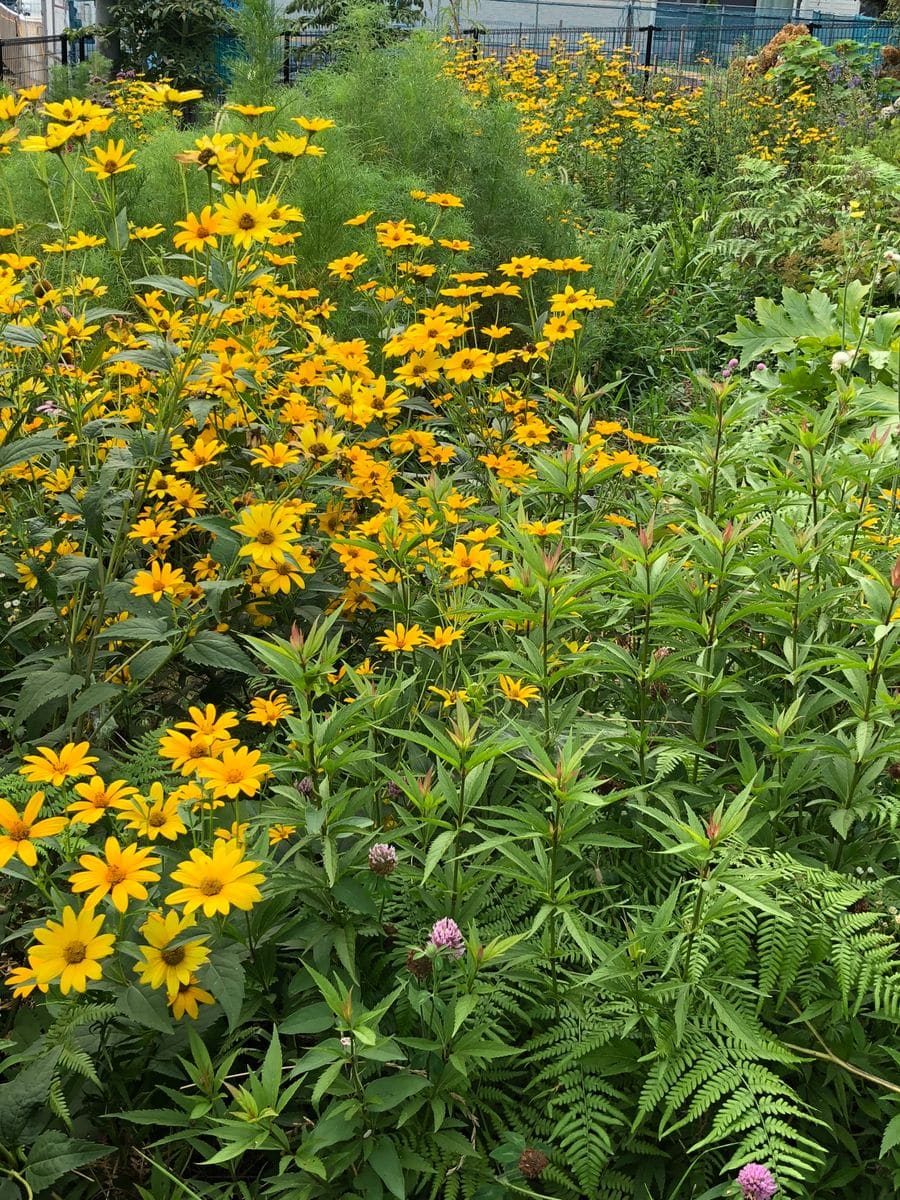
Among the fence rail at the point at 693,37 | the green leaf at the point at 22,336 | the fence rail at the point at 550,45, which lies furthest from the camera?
the fence rail at the point at 693,37

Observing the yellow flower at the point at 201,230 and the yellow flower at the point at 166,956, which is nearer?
the yellow flower at the point at 166,956

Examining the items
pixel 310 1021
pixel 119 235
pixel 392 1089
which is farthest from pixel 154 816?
pixel 119 235

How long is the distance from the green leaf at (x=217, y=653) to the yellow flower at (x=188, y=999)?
0.53m

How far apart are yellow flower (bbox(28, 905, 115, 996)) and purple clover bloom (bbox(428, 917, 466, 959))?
1.12 ft

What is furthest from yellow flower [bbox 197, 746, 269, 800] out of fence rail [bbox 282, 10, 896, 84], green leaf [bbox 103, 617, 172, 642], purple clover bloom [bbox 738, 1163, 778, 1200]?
fence rail [bbox 282, 10, 896, 84]

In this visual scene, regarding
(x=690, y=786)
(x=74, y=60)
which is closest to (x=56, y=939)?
(x=690, y=786)

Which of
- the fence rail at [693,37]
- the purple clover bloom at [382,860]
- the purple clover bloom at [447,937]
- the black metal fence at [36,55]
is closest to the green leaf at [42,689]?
the purple clover bloom at [382,860]

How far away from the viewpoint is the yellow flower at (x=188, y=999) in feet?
3.76

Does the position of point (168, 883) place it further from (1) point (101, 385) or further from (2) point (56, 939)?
(1) point (101, 385)

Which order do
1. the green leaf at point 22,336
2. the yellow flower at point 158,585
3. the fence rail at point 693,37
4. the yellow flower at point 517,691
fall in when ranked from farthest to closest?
the fence rail at point 693,37 → the green leaf at point 22,336 → the yellow flower at point 158,585 → the yellow flower at point 517,691

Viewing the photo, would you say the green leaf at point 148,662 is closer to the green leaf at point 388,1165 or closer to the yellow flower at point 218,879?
the yellow flower at point 218,879

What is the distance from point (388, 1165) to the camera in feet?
3.57

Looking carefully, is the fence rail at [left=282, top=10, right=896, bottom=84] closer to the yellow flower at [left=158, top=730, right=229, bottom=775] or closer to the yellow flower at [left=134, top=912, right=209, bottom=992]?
the yellow flower at [left=158, top=730, right=229, bottom=775]

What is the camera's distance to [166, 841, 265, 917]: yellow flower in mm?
1091
